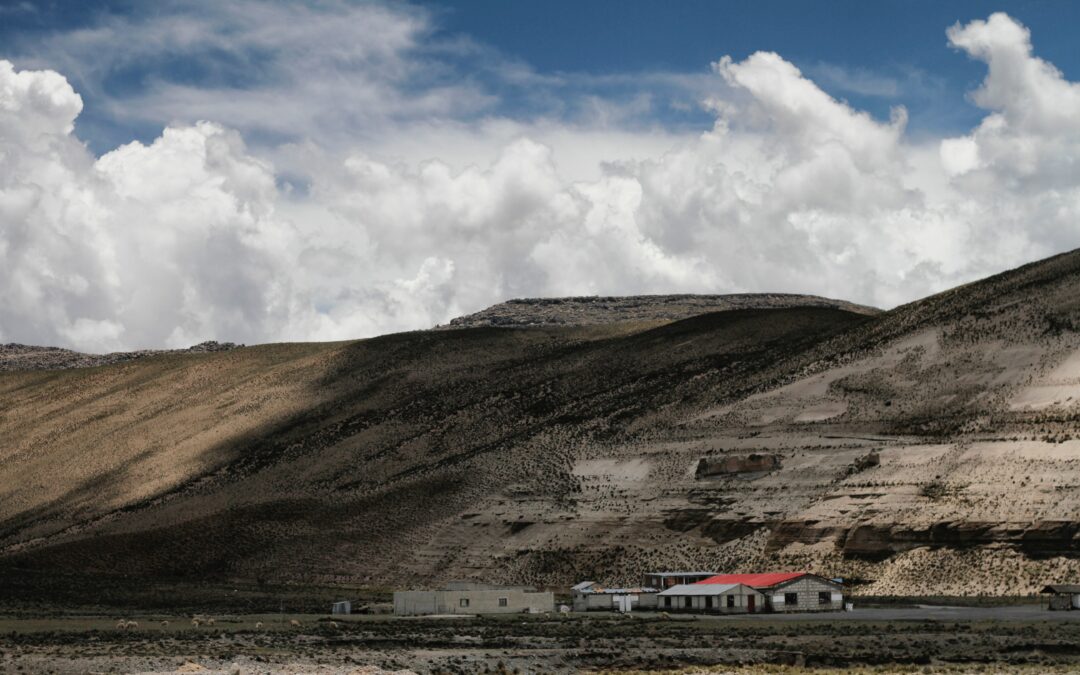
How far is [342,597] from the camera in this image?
91.1 metres

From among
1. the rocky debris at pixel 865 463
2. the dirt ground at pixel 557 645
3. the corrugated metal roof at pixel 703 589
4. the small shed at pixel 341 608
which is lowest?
the dirt ground at pixel 557 645

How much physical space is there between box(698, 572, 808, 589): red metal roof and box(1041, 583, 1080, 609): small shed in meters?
11.5

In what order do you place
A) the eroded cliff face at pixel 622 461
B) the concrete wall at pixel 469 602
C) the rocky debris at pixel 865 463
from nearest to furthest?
1. the concrete wall at pixel 469 602
2. the eroded cliff face at pixel 622 461
3. the rocky debris at pixel 865 463

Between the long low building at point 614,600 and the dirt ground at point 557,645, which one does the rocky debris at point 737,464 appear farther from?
the dirt ground at point 557,645

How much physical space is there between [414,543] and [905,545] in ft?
112

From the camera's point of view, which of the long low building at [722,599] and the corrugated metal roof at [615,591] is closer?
the long low building at [722,599]

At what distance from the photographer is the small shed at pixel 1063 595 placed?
235 ft

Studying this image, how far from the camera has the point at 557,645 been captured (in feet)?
195

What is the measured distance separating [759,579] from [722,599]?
317 centimetres

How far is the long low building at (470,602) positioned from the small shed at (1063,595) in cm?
2392

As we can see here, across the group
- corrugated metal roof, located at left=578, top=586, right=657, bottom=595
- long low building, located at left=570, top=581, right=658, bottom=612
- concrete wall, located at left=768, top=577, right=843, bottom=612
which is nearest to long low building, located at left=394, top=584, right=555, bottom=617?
long low building, located at left=570, top=581, right=658, bottom=612

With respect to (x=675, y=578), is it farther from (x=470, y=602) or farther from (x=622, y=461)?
(x=622, y=461)

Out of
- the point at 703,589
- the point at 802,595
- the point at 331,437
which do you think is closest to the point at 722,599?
the point at 703,589

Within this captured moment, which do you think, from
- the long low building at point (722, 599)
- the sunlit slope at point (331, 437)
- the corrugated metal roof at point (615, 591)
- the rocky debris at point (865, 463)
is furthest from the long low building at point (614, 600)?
the sunlit slope at point (331, 437)
